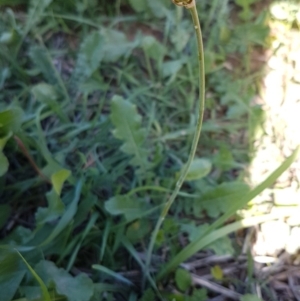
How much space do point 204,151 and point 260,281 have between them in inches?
14.4

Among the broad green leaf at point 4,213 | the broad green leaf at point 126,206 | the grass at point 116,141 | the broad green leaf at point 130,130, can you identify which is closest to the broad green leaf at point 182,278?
the grass at point 116,141

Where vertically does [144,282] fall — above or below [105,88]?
below

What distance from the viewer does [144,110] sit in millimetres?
1290

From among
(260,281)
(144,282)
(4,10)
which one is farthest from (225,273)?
(4,10)

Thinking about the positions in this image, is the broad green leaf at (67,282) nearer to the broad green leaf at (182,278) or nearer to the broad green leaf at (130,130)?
the broad green leaf at (182,278)

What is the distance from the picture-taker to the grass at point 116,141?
3.25ft

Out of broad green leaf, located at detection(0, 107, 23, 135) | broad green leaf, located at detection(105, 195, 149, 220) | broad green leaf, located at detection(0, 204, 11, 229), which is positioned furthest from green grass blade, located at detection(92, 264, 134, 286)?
broad green leaf, located at detection(0, 107, 23, 135)

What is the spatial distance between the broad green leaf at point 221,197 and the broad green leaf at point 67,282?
0.35 m

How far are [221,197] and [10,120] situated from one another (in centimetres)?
51

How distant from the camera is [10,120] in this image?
95 centimetres

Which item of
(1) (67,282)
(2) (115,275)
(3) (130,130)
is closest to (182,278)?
(2) (115,275)

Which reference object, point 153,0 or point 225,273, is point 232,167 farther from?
point 153,0

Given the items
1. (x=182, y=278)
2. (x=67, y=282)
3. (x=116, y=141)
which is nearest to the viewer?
(x=67, y=282)

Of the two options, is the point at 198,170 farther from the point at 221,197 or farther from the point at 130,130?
the point at 130,130
